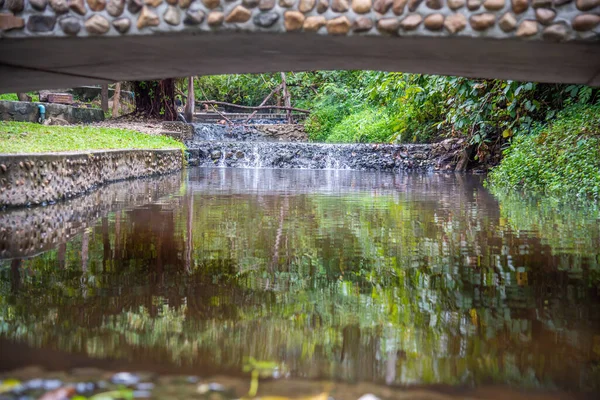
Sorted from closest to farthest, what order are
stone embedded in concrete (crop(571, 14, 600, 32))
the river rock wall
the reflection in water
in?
1. the reflection in water
2. stone embedded in concrete (crop(571, 14, 600, 32))
3. the river rock wall

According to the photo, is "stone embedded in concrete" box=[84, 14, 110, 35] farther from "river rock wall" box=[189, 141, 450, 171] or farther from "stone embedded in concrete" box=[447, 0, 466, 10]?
"river rock wall" box=[189, 141, 450, 171]

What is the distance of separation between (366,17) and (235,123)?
22117mm

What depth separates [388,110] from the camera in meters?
22.0

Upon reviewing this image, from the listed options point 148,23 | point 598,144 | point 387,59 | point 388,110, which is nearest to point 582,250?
point 387,59

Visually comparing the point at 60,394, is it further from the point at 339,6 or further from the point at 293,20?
the point at 339,6

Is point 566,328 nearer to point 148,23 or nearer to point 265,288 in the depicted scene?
point 265,288

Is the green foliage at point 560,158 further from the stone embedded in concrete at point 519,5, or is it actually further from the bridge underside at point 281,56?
the stone embedded in concrete at point 519,5

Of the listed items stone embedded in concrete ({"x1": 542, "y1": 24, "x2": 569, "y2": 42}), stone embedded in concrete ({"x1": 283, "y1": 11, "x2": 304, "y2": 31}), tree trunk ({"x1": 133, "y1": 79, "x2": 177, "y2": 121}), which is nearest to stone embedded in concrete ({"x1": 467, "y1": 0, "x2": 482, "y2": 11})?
stone embedded in concrete ({"x1": 542, "y1": 24, "x2": 569, "y2": 42})

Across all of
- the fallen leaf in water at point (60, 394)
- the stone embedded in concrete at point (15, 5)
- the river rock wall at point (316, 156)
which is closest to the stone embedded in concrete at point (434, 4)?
the stone embedded in concrete at point (15, 5)

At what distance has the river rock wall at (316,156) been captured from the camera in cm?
1825

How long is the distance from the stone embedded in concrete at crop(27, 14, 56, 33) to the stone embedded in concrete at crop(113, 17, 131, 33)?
377 millimetres

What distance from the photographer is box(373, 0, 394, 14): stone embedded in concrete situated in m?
3.82

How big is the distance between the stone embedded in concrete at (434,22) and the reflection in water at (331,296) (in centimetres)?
153

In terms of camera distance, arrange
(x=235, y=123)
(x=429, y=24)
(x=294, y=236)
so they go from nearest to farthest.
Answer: (x=429, y=24) → (x=294, y=236) → (x=235, y=123)
